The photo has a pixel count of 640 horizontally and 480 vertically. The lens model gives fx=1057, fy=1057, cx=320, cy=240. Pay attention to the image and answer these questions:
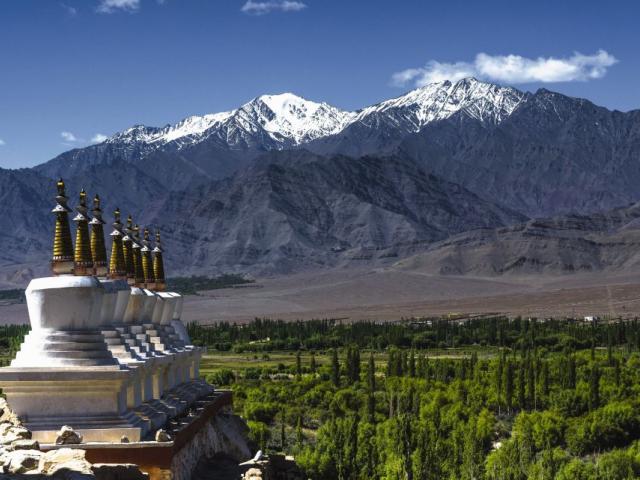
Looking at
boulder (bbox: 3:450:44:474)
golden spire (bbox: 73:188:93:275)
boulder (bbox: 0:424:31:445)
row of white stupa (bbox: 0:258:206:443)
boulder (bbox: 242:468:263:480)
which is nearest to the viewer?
boulder (bbox: 3:450:44:474)

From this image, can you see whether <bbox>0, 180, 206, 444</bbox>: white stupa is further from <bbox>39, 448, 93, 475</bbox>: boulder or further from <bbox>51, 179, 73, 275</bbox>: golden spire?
<bbox>39, 448, 93, 475</bbox>: boulder

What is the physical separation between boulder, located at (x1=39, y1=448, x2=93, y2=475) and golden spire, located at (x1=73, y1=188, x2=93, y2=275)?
21.7ft

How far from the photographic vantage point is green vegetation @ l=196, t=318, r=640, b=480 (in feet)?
137

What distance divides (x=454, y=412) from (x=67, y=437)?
1460 inches

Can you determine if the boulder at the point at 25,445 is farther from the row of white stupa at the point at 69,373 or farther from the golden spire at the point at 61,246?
the golden spire at the point at 61,246

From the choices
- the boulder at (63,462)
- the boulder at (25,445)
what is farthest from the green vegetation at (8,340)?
the boulder at (63,462)

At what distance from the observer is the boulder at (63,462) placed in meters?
14.9

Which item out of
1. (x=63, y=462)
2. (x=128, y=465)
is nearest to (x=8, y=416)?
(x=128, y=465)

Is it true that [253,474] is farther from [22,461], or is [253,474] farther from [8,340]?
[8,340]

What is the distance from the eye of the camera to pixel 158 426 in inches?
926

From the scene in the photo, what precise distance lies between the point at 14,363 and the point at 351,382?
55.0 meters

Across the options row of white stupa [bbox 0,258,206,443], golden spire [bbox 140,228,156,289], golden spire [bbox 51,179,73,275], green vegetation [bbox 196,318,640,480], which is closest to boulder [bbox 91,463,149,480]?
row of white stupa [bbox 0,258,206,443]

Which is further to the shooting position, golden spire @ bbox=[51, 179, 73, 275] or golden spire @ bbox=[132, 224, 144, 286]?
golden spire @ bbox=[132, 224, 144, 286]

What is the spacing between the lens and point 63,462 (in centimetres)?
1531
